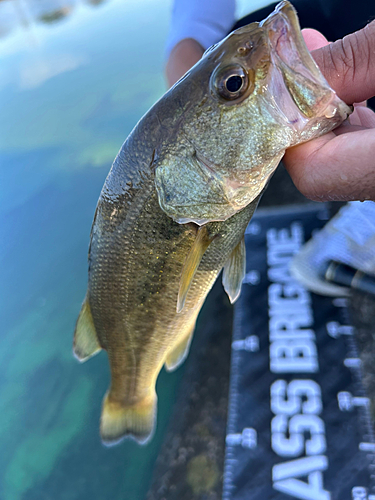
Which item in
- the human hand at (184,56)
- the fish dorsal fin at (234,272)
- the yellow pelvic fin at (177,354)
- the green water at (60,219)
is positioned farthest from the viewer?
the human hand at (184,56)

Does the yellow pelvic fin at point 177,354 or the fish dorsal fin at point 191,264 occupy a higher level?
the fish dorsal fin at point 191,264

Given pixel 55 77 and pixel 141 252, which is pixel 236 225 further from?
pixel 55 77

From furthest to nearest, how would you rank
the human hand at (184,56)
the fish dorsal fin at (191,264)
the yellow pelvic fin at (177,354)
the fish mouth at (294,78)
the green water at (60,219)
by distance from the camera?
the human hand at (184,56), the green water at (60,219), the yellow pelvic fin at (177,354), the fish dorsal fin at (191,264), the fish mouth at (294,78)

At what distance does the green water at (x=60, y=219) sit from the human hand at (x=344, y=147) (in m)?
1.35

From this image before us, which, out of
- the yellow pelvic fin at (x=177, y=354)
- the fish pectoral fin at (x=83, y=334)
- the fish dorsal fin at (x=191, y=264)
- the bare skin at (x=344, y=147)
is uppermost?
the bare skin at (x=344, y=147)

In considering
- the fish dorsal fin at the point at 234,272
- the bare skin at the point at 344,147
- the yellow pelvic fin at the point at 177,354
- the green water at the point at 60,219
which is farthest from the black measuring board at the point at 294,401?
the bare skin at the point at 344,147

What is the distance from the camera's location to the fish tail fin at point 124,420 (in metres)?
1.21

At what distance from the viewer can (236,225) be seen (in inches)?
32.1

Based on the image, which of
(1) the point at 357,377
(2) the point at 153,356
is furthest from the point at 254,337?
(2) the point at 153,356

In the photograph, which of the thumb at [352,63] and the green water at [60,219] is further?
the green water at [60,219]

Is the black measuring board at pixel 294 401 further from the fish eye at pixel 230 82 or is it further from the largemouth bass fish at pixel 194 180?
the fish eye at pixel 230 82

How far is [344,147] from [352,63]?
23cm

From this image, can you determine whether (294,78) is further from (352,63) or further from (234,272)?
(234,272)

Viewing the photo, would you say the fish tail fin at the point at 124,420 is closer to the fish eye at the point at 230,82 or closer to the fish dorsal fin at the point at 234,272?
the fish dorsal fin at the point at 234,272
